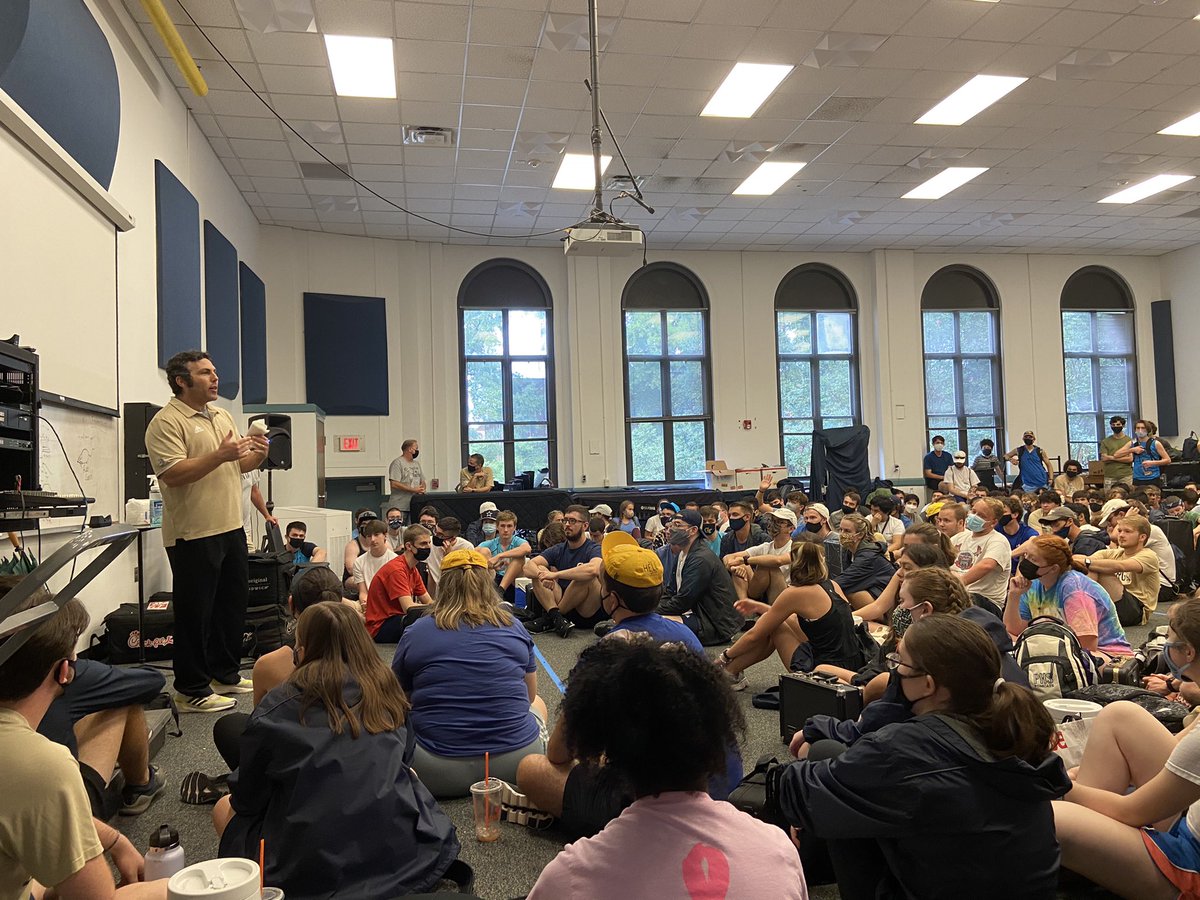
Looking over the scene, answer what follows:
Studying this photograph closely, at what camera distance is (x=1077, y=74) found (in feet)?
26.1

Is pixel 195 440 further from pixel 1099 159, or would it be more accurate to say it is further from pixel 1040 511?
pixel 1099 159

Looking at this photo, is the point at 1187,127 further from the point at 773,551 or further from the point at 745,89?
the point at 773,551

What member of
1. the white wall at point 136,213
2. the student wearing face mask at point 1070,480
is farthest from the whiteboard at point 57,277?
the student wearing face mask at point 1070,480

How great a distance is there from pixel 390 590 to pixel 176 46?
440 centimetres

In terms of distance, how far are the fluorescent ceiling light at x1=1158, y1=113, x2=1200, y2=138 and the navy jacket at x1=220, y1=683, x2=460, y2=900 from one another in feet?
35.2

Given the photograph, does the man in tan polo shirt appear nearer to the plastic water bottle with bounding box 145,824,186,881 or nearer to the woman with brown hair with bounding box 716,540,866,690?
the plastic water bottle with bounding box 145,824,186,881

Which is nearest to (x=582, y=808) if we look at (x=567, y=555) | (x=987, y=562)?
(x=987, y=562)

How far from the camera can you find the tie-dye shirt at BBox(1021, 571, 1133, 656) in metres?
3.99

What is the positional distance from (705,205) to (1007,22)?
511 centimetres

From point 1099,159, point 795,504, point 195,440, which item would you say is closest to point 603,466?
point 795,504

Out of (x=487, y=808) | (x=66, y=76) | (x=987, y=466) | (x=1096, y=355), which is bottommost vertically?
(x=487, y=808)

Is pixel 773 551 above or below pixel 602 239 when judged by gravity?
below

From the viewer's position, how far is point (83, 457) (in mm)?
5023

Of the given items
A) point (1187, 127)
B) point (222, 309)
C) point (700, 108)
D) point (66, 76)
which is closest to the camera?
point (66, 76)
